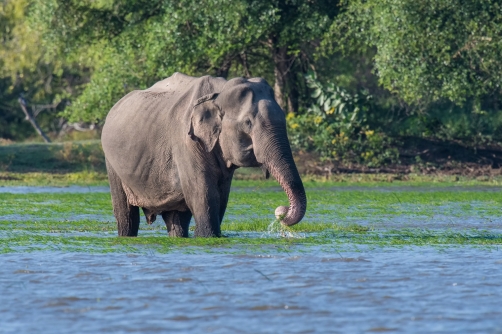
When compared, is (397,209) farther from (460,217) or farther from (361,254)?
(361,254)

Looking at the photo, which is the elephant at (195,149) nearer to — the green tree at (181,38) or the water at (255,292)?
the water at (255,292)

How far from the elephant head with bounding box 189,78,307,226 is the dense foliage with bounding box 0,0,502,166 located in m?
14.2

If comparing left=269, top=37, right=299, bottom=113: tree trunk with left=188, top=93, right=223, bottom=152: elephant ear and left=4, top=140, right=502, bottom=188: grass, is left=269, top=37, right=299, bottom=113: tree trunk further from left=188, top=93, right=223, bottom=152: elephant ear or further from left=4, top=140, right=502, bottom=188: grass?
left=188, top=93, right=223, bottom=152: elephant ear

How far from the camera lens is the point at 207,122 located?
12.1m

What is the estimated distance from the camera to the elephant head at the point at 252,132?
11539mm

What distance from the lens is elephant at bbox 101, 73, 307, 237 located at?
1165 centimetres

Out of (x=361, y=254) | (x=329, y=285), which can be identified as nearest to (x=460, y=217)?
(x=361, y=254)

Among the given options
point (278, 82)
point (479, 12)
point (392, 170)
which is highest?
point (479, 12)

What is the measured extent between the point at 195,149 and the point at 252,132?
2.56ft

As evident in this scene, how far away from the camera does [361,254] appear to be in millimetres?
11180

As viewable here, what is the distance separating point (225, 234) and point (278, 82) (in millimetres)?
15905

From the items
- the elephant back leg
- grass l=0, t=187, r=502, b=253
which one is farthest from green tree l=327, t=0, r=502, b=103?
the elephant back leg

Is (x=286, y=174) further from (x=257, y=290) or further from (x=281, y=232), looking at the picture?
(x=257, y=290)

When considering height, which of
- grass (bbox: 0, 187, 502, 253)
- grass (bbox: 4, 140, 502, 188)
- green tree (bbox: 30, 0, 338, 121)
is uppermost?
green tree (bbox: 30, 0, 338, 121)
